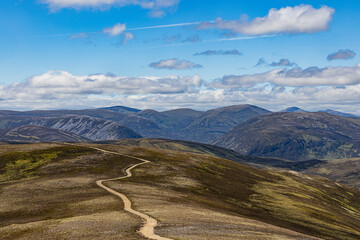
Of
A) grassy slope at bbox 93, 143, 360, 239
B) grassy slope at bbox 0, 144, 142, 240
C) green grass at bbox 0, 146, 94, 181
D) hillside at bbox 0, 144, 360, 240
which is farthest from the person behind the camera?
green grass at bbox 0, 146, 94, 181

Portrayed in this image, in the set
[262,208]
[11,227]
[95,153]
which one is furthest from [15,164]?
A: [262,208]

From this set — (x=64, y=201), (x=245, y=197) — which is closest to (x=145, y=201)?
(x=64, y=201)

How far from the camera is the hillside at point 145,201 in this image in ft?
169

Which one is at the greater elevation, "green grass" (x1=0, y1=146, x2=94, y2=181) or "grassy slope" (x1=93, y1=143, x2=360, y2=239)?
"green grass" (x1=0, y1=146, x2=94, y2=181)

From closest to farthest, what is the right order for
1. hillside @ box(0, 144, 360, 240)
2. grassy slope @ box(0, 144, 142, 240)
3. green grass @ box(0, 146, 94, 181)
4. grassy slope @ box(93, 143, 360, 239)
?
grassy slope @ box(0, 144, 142, 240) → hillside @ box(0, 144, 360, 240) → grassy slope @ box(93, 143, 360, 239) → green grass @ box(0, 146, 94, 181)

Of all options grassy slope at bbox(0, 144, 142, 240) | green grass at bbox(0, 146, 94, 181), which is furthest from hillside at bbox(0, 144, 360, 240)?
green grass at bbox(0, 146, 94, 181)

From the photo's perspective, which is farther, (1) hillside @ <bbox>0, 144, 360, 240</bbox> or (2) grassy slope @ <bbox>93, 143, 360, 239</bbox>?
(2) grassy slope @ <bbox>93, 143, 360, 239</bbox>

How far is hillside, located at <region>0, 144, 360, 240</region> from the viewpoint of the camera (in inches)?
2029

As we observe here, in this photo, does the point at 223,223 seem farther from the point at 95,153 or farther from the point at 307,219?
the point at 95,153

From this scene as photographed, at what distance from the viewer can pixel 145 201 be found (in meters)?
75.8

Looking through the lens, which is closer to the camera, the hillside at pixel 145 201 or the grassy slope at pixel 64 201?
the grassy slope at pixel 64 201

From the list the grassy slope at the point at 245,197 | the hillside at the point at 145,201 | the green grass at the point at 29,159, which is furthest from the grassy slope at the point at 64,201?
the grassy slope at the point at 245,197

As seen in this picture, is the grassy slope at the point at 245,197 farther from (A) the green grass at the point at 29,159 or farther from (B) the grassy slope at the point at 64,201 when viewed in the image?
(A) the green grass at the point at 29,159

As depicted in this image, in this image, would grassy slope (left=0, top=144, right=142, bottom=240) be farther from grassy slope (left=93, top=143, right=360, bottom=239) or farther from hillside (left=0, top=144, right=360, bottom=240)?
grassy slope (left=93, top=143, right=360, bottom=239)
